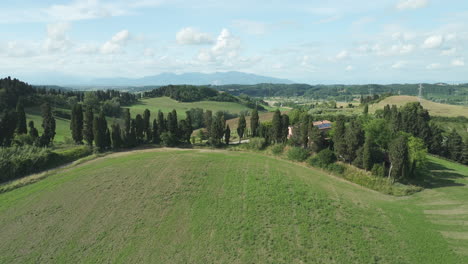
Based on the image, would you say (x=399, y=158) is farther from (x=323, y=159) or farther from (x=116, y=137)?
(x=116, y=137)

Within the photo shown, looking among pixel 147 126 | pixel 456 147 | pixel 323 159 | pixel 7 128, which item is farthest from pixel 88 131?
pixel 456 147

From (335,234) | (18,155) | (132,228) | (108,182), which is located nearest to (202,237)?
(132,228)

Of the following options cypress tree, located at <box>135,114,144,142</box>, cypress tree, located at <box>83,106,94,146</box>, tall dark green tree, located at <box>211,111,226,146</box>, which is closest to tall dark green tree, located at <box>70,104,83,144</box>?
cypress tree, located at <box>83,106,94,146</box>

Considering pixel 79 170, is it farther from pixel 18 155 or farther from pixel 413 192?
pixel 413 192

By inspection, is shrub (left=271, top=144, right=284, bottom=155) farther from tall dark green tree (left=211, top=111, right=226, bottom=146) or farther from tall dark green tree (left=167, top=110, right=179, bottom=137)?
tall dark green tree (left=167, top=110, right=179, bottom=137)

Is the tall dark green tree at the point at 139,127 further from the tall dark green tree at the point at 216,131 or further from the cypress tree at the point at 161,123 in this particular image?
the tall dark green tree at the point at 216,131
